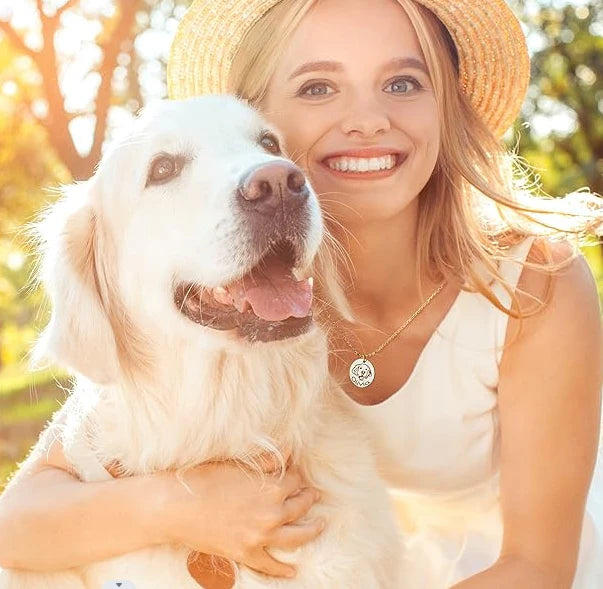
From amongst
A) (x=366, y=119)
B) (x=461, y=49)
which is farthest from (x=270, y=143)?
(x=461, y=49)

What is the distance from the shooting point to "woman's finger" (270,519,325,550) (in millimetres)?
2438

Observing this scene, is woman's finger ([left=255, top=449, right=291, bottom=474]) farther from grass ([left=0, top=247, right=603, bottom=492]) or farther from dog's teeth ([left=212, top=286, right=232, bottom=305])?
grass ([left=0, top=247, right=603, bottom=492])

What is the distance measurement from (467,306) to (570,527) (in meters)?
0.74

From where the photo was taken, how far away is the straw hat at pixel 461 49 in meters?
3.19

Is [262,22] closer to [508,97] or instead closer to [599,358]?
[508,97]

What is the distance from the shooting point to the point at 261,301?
7.97 ft

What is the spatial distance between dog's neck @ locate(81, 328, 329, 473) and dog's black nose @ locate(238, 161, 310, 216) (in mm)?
431

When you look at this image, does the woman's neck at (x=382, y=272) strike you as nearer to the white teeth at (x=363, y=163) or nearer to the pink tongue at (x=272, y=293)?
the white teeth at (x=363, y=163)

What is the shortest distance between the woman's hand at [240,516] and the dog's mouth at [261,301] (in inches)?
16.2

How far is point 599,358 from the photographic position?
9.40 ft

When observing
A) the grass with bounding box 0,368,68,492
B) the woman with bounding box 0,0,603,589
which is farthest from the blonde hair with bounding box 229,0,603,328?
the grass with bounding box 0,368,68,492

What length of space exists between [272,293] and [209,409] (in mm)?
412

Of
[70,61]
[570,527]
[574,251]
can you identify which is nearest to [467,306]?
[574,251]

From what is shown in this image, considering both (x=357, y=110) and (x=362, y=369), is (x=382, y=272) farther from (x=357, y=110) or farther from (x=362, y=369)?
(x=357, y=110)
